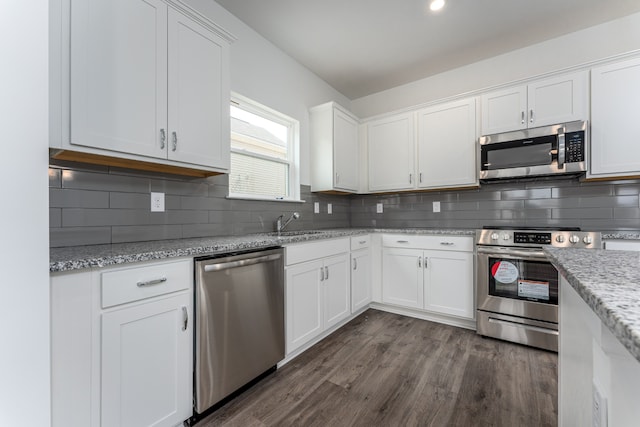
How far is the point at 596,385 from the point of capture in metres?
0.62

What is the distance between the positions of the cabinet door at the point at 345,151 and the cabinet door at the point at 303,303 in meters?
1.27

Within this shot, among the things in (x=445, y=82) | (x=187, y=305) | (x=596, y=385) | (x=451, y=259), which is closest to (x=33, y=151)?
(x=187, y=305)

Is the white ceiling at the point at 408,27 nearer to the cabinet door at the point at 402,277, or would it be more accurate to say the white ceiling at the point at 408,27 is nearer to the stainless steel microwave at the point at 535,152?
the stainless steel microwave at the point at 535,152

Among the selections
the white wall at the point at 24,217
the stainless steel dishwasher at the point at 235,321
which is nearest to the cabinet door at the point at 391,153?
the stainless steel dishwasher at the point at 235,321

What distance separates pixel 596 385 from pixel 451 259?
2219 millimetres

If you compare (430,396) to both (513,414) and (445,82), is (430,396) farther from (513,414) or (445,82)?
(445,82)

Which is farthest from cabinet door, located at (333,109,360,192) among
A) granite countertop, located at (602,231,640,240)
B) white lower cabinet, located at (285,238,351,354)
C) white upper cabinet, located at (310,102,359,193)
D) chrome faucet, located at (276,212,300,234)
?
granite countertop, located at (602,231,640,240)

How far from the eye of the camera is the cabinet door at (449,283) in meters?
2.66

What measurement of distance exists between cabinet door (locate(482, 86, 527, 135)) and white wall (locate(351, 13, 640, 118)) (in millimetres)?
378

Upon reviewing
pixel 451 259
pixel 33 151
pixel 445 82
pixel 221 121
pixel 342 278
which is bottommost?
pixel 342 278

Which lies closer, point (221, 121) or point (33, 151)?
point (33, 151)

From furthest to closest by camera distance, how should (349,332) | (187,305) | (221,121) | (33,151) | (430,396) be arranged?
(349,332) < (221,121) < (430,396) < (187,305) < (33,151)

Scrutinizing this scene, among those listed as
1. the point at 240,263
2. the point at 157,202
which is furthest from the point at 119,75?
the point at 240,263

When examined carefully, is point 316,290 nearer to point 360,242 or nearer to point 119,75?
point 360,242
